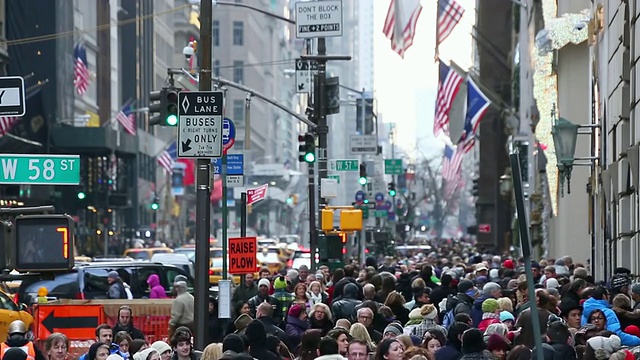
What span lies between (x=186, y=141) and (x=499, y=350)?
18.1 ft

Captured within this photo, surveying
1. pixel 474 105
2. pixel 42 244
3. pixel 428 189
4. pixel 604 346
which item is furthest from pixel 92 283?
pixel 428 189

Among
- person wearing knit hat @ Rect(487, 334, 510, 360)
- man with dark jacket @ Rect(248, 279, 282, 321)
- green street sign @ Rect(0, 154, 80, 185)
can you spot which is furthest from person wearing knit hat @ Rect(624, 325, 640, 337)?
man with dark jacket @ Rect(248, 279, 282, 321)

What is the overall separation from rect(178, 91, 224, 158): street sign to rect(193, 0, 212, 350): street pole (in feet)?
1.38

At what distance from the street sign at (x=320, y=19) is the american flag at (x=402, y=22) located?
11169 millimetres

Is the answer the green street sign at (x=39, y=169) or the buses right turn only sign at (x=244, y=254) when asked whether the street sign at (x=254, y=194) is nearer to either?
the buses right turn only sign at (x=244, y=254)

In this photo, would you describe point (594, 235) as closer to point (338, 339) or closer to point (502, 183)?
point (338, 339)

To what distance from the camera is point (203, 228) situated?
18.4 metres

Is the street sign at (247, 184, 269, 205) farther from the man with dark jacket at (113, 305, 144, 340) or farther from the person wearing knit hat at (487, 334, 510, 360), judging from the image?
the person wearing knit hat at (487, 334, 510, 360)

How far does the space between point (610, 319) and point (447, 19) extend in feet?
104

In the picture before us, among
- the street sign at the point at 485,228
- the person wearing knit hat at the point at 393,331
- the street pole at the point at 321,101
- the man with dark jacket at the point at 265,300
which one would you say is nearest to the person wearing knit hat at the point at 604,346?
the person wearing knit hat at the point at 393,331

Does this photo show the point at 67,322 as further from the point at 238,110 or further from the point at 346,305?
the point at 238,110

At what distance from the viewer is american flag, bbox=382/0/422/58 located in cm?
4334

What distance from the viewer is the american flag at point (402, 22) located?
4334 centimetres

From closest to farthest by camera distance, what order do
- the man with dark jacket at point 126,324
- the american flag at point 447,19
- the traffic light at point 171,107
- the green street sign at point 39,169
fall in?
the green street sign at point 39,169 → the man with dark jacket at point 126,324 → the traffic light at point 171,107 → the american flag at point 447,19
